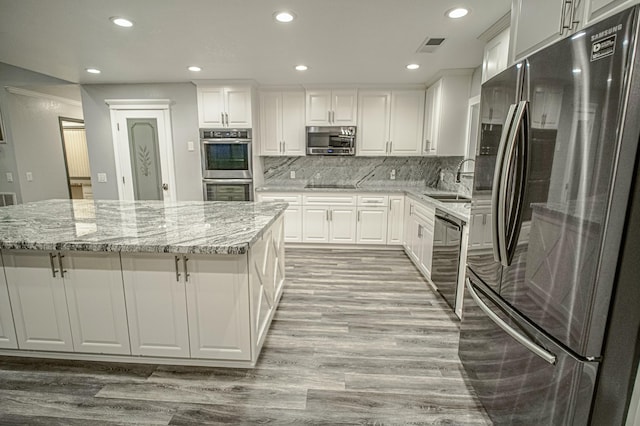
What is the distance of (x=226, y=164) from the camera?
14.8 feet

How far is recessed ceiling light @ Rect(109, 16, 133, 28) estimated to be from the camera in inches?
95.6

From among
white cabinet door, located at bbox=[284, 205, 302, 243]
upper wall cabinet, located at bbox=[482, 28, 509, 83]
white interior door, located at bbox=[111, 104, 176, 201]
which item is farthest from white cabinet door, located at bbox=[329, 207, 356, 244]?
white interior door, located at bbox=[111, 104, 176, 201]

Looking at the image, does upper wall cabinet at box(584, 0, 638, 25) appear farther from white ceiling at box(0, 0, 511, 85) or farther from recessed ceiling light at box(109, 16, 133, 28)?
recessed ceiling light at box(109, 16, 133, 28)

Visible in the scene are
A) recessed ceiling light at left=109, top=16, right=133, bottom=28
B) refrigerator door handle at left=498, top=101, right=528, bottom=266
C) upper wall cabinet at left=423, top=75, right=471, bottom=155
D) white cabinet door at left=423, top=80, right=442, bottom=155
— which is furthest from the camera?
white cabinet door at left=423, top=80, right=442, bottom=155

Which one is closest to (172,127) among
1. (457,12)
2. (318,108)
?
(318,108)

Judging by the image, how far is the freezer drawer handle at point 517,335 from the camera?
1.15 metres

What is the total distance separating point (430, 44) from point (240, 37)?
184 centimetres

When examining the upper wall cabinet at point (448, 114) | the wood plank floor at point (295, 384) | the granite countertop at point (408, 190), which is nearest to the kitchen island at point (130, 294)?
the wood plank floor at point (295, 384)

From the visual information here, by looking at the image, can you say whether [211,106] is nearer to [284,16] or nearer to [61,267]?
[284,16]

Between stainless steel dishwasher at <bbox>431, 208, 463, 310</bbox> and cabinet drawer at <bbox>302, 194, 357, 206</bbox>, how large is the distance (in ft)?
5.16

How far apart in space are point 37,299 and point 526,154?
2968 millimetres

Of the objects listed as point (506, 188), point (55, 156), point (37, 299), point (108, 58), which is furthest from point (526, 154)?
point (55, 156)

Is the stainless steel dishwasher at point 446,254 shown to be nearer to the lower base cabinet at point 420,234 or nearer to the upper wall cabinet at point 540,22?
the lower base cabinet at point 420,234

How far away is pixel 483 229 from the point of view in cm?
163
